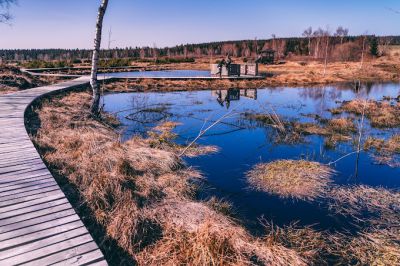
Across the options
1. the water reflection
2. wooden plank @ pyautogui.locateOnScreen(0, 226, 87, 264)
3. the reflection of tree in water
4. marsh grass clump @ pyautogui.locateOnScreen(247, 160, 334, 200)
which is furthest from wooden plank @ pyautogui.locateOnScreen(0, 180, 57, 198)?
the water reflection

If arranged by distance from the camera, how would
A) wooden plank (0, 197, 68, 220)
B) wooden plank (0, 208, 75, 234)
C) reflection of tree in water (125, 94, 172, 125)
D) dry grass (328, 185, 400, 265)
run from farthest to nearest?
reflection of tree in water (125, 94, 172, 125)
dry grass (328, 185, 400, 265)
wooden plank (0, 197, 68, 220)
wooden plank (0, 208, 75, 234)

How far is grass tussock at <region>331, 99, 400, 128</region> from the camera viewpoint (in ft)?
48.4

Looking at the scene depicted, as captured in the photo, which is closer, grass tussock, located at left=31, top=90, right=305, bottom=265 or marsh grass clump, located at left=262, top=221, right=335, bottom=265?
grass tussock, located at left=31, top=90, right=305, bottom=265

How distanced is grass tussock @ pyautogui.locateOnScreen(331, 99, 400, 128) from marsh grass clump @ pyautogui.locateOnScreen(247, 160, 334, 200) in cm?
550

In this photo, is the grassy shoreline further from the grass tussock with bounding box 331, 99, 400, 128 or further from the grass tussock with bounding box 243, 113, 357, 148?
the grass tussock with bounding box 331, 99, 400, 128

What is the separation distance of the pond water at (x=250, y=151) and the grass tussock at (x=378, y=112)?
90cm

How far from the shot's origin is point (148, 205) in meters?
6.03

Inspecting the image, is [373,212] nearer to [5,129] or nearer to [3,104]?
[5,129]

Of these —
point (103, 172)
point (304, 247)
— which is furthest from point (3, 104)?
point (304, 247)

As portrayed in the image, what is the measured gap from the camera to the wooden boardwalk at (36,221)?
3586 mm

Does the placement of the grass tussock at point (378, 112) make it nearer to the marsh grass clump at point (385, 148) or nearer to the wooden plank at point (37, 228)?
the marsh grass clump at point (385, 148)

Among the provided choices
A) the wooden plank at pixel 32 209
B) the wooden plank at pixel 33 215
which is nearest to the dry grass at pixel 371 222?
the wooden plank at pixel 33 215

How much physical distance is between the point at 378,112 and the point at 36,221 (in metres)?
17.0

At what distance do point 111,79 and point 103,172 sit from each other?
2336 centimetres
